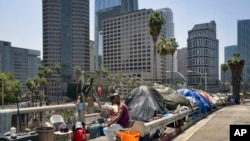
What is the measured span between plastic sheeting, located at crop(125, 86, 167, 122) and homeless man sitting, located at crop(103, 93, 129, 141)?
15.3 ft

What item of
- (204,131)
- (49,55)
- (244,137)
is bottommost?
(204,131)

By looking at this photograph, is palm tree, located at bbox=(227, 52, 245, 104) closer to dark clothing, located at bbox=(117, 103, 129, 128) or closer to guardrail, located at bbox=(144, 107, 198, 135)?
guardrail, located at bbox=(144, 107, 198, 135)

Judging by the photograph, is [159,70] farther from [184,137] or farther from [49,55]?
[184,137]

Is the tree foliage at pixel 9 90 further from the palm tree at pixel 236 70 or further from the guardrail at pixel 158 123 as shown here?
the guardrail at pixel 158 123

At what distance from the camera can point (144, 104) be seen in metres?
14.1

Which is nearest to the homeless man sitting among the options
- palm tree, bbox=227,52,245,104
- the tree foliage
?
palm tree, bbox=227,52,245,104

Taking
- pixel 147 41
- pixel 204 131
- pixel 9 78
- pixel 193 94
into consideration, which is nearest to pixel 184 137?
pixel 204 131

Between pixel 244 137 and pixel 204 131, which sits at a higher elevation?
pixel 244 137

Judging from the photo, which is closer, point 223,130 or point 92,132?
point 92,132

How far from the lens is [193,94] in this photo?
21016 millimetres

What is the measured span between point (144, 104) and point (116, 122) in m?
5.82

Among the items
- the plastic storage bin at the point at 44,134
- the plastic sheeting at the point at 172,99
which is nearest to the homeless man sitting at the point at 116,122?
the plastic storage bin at the point at 44,134

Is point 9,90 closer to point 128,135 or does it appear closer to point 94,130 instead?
point 94,130

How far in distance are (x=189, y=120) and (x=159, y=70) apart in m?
183
